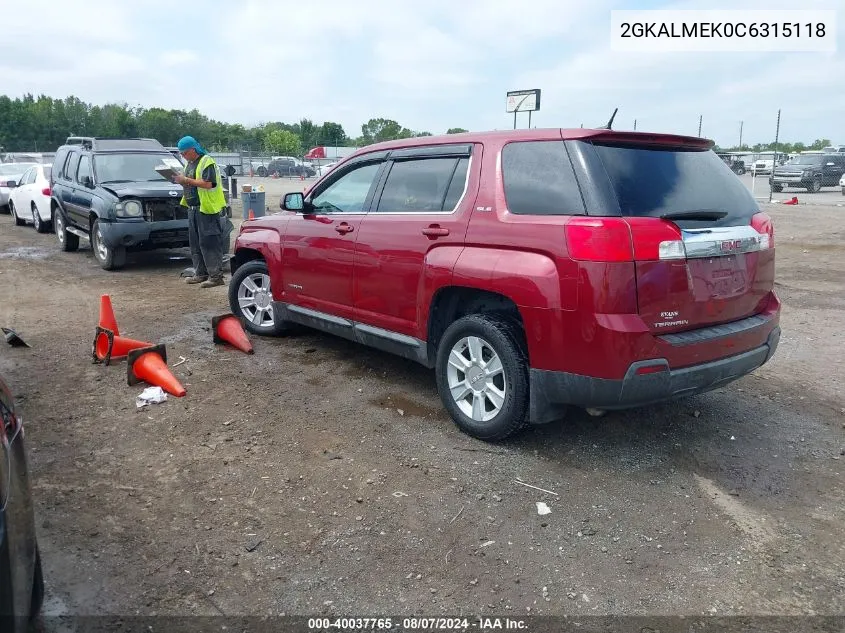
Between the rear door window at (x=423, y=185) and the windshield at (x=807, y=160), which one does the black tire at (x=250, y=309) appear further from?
the windshield at (x=807, y=160)

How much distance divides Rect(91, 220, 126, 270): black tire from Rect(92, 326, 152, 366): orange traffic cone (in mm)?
4821

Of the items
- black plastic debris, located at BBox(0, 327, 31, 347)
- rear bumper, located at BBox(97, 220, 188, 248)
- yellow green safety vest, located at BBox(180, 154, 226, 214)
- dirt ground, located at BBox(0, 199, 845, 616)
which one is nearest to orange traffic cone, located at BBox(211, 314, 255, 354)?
dirt ground, located at BBox(0, 199, 845, 616)

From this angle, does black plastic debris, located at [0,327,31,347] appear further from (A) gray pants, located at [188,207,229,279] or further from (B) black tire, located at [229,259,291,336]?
(A) gray pants, located at [188,207,229,279]

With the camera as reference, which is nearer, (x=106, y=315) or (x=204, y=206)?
(x=106, y=315)

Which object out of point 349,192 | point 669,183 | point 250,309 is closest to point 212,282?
point 250,309

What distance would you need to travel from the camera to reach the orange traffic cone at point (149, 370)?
4.91 meters

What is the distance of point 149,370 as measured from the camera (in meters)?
4.98

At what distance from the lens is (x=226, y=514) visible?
3287mm

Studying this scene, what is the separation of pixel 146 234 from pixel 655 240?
8.42 m

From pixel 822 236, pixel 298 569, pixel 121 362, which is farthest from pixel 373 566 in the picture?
pixel 822 236

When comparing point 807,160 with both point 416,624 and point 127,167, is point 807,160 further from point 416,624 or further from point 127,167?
point 416,624

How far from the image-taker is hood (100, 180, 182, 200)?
32.1 feet

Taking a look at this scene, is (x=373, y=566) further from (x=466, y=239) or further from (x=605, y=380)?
(x=466, y=239)

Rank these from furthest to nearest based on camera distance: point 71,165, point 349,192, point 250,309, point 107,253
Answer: point 71,165, point 107,253, point 250,309, point 349,192
